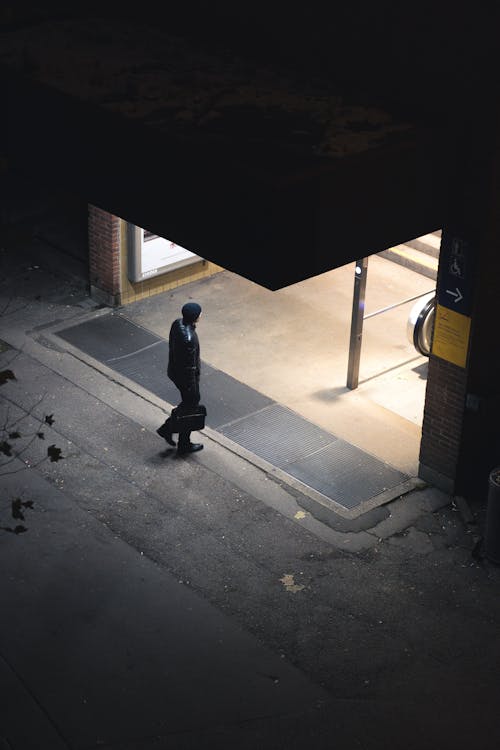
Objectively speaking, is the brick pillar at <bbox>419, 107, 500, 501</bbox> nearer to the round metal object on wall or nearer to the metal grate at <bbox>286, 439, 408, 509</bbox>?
the metal grate at <bbox>286, 439, 408, 509</bbox>

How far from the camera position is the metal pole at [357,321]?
14.1 m

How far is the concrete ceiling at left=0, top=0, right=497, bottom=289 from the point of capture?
9.95 m

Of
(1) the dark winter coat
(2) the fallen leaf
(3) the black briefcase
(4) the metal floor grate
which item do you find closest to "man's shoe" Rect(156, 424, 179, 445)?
(3) the black briefcase

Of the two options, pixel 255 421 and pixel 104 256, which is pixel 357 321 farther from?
pixel 104 256

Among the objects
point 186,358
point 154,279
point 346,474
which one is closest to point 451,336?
point 346,474

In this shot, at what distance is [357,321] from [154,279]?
3.84 meters

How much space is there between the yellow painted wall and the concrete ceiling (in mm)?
3644

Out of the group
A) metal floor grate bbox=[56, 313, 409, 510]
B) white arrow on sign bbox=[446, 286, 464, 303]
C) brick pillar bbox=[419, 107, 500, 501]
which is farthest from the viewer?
metal floor grate bbox=[56, 313, 409, 510]

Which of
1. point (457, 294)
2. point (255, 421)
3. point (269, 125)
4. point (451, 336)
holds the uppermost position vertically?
point (269, 125)

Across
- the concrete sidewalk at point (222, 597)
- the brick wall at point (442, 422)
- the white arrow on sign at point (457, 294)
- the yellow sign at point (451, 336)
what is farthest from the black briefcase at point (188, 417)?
the white arrow on sign at point (457, 294)

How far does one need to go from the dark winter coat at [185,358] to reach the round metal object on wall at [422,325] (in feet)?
→ 9.74

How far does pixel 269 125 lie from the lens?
35.5 ft

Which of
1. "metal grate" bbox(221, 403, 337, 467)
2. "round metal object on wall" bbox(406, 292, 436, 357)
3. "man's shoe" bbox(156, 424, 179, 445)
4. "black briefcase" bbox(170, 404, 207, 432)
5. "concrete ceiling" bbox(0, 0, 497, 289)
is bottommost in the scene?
Result: "metal grate" bbox(221, 403, 337, 467)

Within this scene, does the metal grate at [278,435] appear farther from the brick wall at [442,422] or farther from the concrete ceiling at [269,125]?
the concrete ceiling at [269,125]
